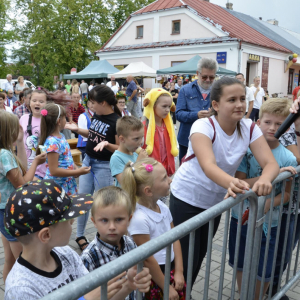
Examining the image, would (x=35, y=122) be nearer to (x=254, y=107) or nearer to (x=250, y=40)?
(x=254, y=107)

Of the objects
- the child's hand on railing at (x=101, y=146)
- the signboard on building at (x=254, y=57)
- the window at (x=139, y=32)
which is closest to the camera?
the child's hand on railing at (x=101, y=146)

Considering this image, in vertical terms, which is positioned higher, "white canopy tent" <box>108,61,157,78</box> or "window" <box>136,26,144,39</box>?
"window" <box>136,26,144,39</box>

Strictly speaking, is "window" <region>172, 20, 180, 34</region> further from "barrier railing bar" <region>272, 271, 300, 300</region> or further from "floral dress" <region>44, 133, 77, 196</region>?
"barrier railing bar" <region>272, 271, 300, 300</region>

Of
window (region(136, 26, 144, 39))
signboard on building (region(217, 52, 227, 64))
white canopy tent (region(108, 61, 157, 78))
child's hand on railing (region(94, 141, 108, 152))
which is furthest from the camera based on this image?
window (region(136, 26, 144, 39))

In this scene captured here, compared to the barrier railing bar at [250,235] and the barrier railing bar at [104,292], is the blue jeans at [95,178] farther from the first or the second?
the barrier railing bar at [104,292]

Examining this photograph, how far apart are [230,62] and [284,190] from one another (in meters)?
20.8

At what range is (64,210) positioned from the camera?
1489mm

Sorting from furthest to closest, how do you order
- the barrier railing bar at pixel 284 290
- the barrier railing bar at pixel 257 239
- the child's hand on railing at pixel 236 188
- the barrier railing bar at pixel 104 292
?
the barrier railing bar at pixel 284 290, the barrier railing bar at pixel 257 239, the child's hand on railing at pixel 236 188, the barrier railing bar at pixel 104 292

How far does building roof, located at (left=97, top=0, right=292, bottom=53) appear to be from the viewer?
2250 cm

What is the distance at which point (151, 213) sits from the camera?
7.21 ft

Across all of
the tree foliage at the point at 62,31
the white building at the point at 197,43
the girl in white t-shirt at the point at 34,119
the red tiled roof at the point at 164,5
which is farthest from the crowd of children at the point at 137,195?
the tree foliage at the point at 62,31

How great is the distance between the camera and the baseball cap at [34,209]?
1.39 metres

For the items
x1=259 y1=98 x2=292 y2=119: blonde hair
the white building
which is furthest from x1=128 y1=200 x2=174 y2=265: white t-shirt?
the white building

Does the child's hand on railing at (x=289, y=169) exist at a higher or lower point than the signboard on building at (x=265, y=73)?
lower
